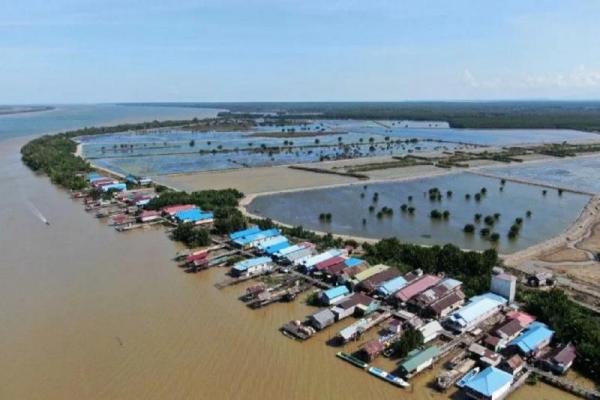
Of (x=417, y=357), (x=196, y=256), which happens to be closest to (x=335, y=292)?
(x=417, y=357)

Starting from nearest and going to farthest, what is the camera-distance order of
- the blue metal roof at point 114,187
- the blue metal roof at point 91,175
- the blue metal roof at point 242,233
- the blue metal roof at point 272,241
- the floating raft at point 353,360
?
1. the floating raft at point 353,360
2. the blue metal roof at point 272,241
3. the blue metal roof at point 242,233
4. the blue metal roof at point 114,187
5. the blue metal roof at point 91,175

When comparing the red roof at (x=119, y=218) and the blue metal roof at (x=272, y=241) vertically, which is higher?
the blue metal roof at (x=272, y=241)

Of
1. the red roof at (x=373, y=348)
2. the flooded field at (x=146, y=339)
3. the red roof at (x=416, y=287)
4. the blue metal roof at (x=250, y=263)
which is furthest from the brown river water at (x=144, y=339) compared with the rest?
the red roof at (x=416, y=287)

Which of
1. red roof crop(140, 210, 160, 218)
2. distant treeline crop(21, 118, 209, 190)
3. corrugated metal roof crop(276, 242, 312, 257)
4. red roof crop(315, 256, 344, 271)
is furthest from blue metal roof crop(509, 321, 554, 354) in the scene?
distant treeline crop(21, 118, 209, 190)

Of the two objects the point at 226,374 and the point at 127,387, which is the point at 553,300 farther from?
the point at 127,387

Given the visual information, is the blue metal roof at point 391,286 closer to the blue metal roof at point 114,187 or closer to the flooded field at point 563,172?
the blue metal roof at point 114,187

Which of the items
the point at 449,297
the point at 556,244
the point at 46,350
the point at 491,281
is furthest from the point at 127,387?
the point at 556,244

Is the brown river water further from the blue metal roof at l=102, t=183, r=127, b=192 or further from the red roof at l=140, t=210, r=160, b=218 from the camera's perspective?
the blue metal roof at l=102, t=183, r=127, b=192
